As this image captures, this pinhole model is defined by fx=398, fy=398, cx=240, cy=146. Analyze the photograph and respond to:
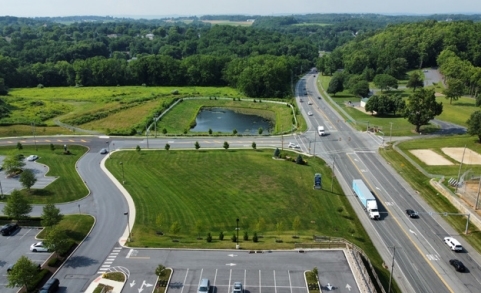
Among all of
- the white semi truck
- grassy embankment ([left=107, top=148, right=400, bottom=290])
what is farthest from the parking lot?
the white semi truck

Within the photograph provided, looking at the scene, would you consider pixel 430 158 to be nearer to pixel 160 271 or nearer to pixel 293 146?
pixel 293 146

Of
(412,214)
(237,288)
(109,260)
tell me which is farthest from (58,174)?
(412,214)

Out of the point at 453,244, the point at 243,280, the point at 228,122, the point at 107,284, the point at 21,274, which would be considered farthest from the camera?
the point at 228,122

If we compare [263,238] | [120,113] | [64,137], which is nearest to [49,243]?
[263,238]

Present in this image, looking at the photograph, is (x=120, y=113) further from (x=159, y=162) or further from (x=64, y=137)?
(x=159, y=162)

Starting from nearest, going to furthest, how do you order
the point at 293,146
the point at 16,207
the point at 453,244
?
the point at 453,244
the point at 16,207
the point at 293,146

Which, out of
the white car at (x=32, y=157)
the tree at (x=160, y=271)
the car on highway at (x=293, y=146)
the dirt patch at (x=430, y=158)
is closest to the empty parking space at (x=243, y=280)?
the tree at (x=160, y=271)

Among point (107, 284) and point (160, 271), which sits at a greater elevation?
point (160, 271)
